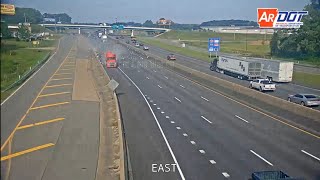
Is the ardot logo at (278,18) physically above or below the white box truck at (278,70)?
above

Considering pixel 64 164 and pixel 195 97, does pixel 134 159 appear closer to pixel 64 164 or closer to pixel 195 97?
pixel 64 164

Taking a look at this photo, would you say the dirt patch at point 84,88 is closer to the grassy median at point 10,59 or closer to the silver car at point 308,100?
the grassy median at point 10,59

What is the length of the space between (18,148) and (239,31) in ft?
556

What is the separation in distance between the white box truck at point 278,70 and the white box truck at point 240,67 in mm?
1145

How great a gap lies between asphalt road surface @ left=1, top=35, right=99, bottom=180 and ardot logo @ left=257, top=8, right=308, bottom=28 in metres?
55.0

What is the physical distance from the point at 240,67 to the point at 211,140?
3685cm

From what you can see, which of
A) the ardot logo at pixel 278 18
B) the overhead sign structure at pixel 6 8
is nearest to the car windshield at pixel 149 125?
the overhead sign structure at pixel 6 8

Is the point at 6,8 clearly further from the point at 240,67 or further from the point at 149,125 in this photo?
the point at 240,67

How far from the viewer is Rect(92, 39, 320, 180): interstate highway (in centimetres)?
1742

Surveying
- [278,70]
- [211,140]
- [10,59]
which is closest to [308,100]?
[211,140]

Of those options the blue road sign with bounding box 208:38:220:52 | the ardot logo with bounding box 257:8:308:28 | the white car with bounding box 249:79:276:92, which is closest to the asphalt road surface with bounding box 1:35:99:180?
the white car with bounding box 249:79:276:92

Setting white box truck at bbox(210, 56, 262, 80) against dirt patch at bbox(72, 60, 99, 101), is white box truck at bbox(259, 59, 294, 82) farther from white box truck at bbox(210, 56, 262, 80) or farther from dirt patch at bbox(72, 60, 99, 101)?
dirt patch at bbox(72, 60, 99, 101)

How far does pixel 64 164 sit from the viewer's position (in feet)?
56.5

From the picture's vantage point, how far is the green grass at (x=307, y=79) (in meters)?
52.2
